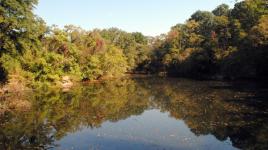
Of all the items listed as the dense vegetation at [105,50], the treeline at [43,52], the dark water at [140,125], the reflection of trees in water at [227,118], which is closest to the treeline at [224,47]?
the dense vegetation at [105,50]

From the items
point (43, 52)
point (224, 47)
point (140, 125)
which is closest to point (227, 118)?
point (140, 125)

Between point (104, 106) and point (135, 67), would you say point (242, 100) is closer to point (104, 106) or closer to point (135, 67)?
point (104, 106)

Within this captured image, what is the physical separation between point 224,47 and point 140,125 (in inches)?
2328

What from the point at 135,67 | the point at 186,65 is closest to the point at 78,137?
the point at 186,65

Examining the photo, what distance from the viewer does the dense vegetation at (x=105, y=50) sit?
1805 inches

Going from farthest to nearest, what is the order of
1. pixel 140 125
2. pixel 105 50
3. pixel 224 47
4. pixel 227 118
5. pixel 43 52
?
1. pixel 105 50
2. pixel 224 47
3. pixel 43 52
4. pixel 140 125
5. pixel 227 118

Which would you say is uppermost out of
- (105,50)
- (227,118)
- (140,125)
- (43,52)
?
(105,50)

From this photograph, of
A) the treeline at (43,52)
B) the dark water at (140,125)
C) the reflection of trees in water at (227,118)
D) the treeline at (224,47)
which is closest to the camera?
the dark water at (140,125)

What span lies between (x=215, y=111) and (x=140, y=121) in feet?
22.5

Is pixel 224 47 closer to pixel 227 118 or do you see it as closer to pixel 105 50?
pixel 105 50

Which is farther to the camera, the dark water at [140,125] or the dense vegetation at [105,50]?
the dense vegetation at [105,50]

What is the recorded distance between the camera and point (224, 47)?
80062 millimetres

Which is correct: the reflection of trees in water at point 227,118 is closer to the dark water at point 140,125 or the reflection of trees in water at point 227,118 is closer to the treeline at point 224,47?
the dark water at point 140,125

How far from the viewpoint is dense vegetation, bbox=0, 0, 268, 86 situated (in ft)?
150
